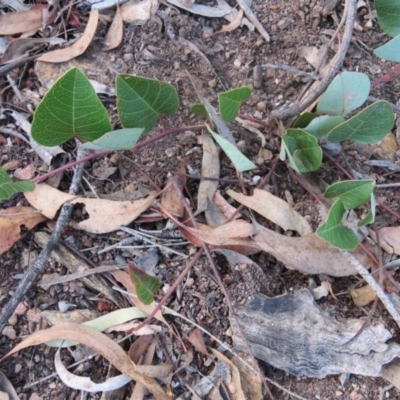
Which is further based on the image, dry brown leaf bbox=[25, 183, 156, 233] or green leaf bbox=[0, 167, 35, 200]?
dry brown leaf bbox=[25, 183, 156, 233]

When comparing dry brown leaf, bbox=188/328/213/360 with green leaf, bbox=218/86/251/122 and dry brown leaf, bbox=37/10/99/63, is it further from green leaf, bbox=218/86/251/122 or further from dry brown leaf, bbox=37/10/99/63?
dry brown leaf, bbox=37/10/99/63

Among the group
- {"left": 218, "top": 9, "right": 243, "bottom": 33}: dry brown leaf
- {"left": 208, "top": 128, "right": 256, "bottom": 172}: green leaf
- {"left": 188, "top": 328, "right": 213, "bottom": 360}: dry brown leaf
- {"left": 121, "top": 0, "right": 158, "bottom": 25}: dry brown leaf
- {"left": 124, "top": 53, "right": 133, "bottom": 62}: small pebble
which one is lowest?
{"left": 188, "top": 328, "right": 213, "bottom": 360}: dry brown leaf

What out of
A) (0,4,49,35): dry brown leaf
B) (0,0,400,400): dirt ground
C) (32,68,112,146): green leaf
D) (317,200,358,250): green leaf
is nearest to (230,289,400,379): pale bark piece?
(0,0,400,400): dirt ground

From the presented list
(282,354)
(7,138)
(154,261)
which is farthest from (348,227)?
(7,138)

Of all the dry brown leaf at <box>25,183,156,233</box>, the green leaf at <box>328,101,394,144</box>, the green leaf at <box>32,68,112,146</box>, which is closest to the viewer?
the green leaf at <box>32,68,112,146</box>

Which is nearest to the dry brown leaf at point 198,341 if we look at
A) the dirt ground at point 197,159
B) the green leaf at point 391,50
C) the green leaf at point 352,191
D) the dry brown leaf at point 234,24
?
the dirt ground at point 197,159

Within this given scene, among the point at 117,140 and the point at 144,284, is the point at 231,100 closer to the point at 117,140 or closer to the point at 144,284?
the point at 117,140

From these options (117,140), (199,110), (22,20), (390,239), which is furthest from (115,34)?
(390,239)
